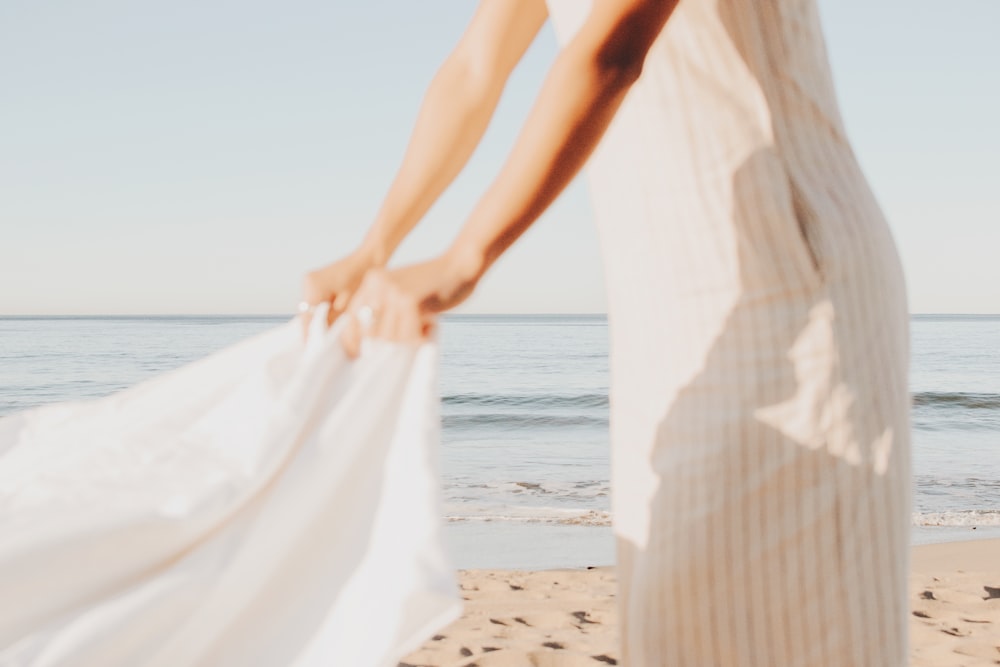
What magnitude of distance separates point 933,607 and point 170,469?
4964 millimetres

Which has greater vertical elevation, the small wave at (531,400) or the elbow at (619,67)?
the elbow at (619,67)

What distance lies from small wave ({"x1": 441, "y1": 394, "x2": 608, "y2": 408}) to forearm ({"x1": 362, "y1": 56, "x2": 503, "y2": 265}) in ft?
45.5

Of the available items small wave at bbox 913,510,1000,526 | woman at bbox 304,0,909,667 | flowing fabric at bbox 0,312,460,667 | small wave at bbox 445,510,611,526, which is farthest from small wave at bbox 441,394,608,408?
flowing fabric at bbox 0,312,460,667

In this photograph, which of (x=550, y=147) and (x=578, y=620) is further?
(x=578, y=620)

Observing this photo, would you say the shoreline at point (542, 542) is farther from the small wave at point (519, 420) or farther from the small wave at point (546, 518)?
the small wave at point (519, 420)

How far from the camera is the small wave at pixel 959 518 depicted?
784cm

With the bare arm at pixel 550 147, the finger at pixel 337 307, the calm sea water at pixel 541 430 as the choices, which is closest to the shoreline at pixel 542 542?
the calm sea water at pixel 541 430

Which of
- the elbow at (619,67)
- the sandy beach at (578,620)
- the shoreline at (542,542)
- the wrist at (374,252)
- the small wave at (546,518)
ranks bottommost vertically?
the shoreline at (542,542)

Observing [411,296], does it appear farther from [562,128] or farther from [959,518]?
[959,518]

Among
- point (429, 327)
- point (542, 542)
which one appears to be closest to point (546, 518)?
point (542, 542)

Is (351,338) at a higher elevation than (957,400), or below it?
higher

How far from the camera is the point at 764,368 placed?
1.26m

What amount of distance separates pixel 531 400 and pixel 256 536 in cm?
1494

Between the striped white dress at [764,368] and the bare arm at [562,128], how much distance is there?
0.23 m
